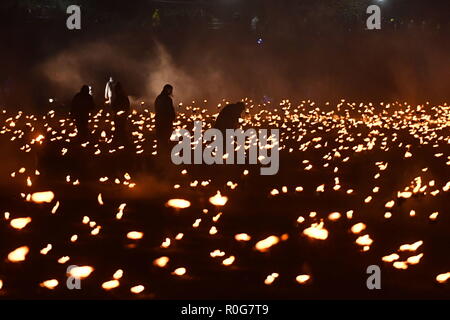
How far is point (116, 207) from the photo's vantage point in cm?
1120

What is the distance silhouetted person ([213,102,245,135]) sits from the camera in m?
14.0

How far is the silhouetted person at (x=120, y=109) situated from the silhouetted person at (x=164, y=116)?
2513 mm

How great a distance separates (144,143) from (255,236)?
9.82 meters

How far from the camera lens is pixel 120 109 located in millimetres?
17453

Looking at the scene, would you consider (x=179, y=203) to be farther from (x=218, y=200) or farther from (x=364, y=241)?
(x=364, y=241)

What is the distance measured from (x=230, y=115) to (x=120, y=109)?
417 cm

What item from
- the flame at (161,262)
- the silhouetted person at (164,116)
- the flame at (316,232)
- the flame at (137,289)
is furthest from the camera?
the silhouetted person at (164,116)

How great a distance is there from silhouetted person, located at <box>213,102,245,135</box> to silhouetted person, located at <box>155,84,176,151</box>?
101cm

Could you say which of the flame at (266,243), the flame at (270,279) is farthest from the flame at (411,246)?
the flame at (270,279)

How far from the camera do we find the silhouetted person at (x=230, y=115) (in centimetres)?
1400

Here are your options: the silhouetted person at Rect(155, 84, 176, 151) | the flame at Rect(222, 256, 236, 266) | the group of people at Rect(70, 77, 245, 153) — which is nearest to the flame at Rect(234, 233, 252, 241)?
the flame at Rect(222, 256, 236, 266)

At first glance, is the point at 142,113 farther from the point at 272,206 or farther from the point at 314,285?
the point at 314,285

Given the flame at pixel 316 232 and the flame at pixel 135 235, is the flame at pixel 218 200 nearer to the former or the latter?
the flame at pixel 316 232
